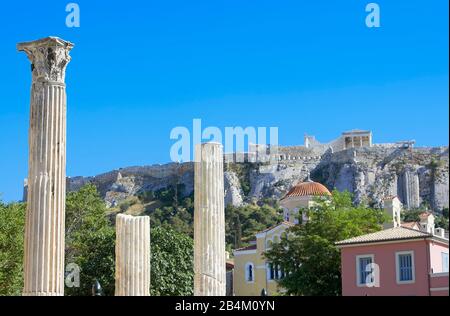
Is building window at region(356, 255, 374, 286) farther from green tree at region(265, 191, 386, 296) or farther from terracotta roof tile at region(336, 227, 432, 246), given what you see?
A: green tree at region(265, 191, 386, 296)

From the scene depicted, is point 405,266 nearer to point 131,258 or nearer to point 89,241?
point 131,258

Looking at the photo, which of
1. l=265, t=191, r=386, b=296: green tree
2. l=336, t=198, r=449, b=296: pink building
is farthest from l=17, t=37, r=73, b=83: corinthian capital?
l=265, t=191, r=386, b=296: green tree

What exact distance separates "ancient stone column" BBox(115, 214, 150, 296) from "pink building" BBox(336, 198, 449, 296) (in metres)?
15.9

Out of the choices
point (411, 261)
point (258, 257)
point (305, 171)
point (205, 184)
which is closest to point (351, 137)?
point (305, 171)

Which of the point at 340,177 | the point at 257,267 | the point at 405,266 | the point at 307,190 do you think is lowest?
the point at 405,266

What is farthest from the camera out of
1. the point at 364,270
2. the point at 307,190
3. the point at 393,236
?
the point at 307,190

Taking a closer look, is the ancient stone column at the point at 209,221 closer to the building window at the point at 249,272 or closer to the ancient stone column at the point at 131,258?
the ancient stone column at the point at 131,258

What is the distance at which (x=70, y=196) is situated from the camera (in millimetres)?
63906

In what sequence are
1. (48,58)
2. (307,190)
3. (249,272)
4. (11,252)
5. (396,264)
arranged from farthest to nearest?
(307,190), (249,272), (11,252), (396,264), (48,58)

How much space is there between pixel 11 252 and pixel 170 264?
10.8 m

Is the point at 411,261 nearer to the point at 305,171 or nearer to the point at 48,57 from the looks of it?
the point at 48,57

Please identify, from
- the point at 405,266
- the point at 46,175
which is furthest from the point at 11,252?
the point at 46,175

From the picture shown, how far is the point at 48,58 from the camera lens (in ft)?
77.0
